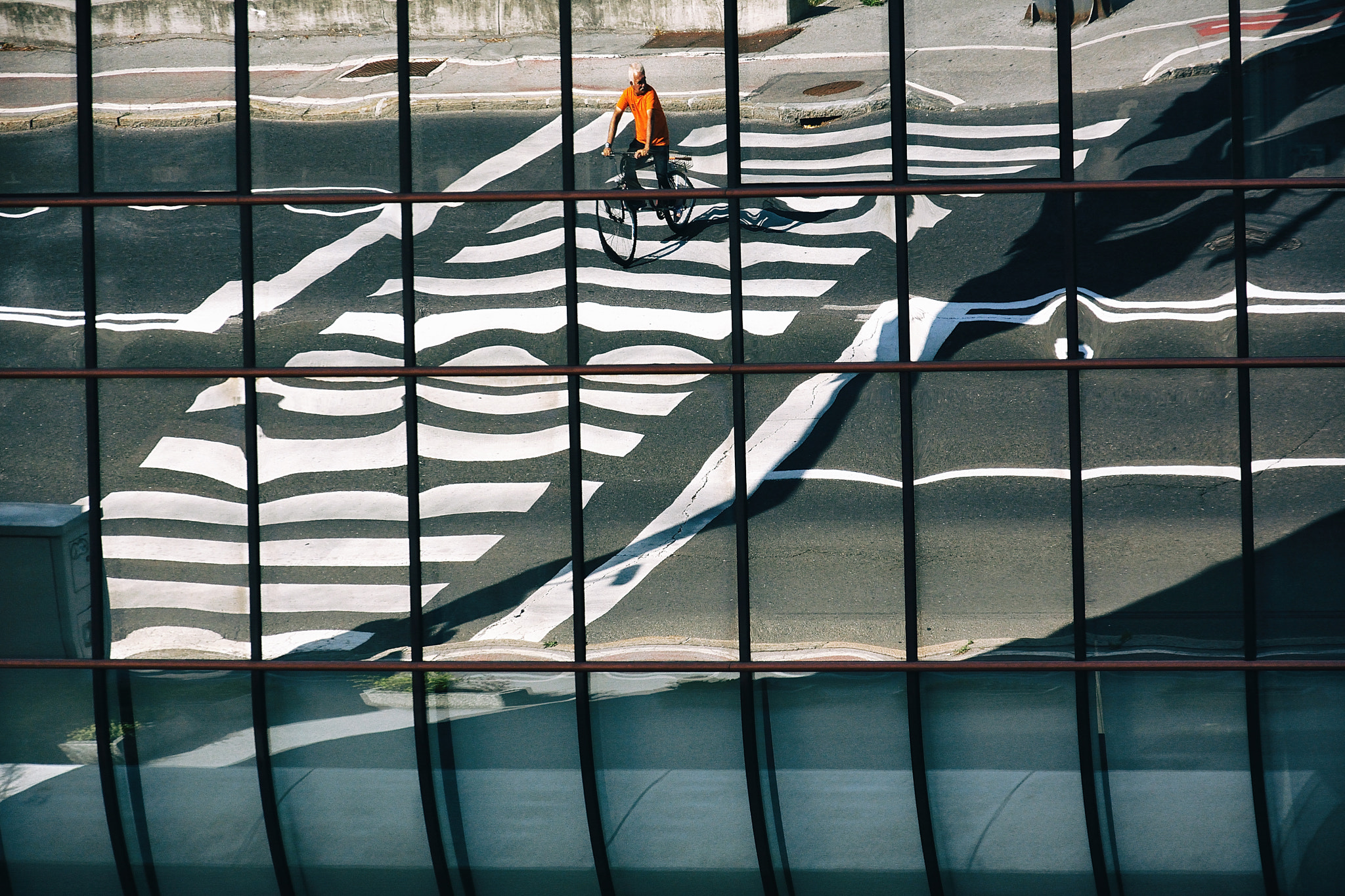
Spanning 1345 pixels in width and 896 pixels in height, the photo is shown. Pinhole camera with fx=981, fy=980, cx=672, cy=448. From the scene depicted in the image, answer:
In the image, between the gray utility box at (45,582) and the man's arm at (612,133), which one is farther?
the gray utility box at (45,582)

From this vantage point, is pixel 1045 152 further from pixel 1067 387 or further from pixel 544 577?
pixel 544 577

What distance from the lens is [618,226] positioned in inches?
205

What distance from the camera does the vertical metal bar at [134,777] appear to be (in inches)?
215

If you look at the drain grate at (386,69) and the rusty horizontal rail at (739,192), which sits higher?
the drain grate at (386,69)

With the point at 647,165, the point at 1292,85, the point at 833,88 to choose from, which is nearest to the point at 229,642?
the point at 647,165

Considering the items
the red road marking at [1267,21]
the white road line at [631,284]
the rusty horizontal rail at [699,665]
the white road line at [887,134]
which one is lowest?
the rusty horizontal rail at [699,665]

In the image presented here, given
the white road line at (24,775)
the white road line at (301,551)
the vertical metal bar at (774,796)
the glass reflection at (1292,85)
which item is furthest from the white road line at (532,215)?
the white road line at (24,775)

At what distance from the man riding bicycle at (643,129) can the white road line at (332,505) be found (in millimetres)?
1775

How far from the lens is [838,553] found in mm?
5270

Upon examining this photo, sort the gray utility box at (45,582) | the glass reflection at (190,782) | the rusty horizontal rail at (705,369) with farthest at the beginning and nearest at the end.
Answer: the glass reflection at (190,782) → the gray utility box at (45,582) → the rusty horizontal rail at (705,369)

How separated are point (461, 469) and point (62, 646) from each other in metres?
2.45

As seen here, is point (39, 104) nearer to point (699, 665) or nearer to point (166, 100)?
point (166, 100)

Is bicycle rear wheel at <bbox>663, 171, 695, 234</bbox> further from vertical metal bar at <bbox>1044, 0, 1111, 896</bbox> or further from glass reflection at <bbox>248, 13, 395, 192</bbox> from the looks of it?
vertical metal bar at <bbox>1044, 0, 1111, 896</bbox>

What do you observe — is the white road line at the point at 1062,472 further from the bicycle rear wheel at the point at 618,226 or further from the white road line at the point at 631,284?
the bicycle rear wheel at the point at 618,226
